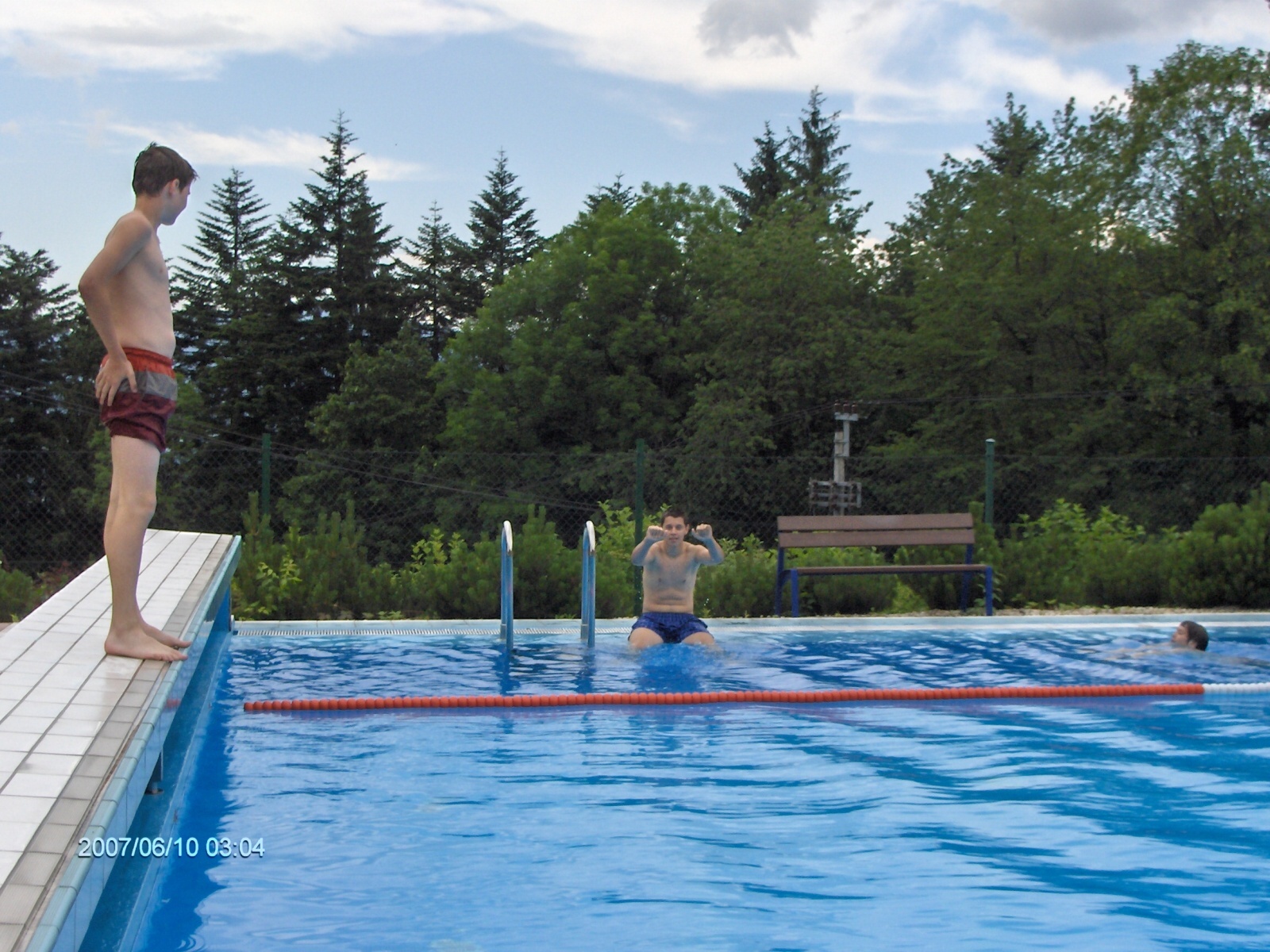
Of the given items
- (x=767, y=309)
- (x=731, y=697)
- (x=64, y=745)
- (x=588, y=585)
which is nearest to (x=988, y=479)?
(x=588, y=585)

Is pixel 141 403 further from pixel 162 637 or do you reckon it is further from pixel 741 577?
pixel 741 577

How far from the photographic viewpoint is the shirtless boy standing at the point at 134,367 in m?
4.26

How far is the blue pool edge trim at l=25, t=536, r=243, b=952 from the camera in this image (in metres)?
2.19

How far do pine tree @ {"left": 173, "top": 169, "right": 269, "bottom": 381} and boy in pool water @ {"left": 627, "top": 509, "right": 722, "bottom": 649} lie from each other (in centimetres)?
4193

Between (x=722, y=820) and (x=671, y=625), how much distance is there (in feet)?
12.5

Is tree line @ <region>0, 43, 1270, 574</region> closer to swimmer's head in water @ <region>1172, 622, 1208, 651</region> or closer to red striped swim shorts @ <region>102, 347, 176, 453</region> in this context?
swimmer's head in water @ <region>1172, 622, 1208, 651</region>

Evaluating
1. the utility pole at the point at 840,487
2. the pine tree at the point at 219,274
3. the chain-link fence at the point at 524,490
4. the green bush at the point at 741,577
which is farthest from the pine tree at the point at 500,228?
the green bush at the point at 741,577

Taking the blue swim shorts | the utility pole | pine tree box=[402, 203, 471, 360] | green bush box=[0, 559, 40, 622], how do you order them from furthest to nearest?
pine tree box=[402, 203, 471, 360] < the utility pole < green bush box=[0, 559, 40, 622] < the blue swim shorts

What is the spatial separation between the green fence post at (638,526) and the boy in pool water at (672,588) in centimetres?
197

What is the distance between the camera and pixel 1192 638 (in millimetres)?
8336

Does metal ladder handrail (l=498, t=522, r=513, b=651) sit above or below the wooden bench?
below

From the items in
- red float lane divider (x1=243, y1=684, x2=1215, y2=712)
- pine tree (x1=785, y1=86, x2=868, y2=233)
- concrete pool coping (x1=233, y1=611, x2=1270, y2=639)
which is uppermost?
pine tree (x1=785, y1=86, x2=868, y2=233)

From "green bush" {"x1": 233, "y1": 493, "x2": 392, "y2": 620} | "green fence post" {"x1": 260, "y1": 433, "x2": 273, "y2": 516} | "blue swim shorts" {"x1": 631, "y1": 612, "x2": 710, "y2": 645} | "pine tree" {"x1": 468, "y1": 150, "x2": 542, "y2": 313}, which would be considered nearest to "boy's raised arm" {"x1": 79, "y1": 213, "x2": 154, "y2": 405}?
"blue swim shorts" {"x1": 631, "y1": 612, "x2": 710, "y2": 645}

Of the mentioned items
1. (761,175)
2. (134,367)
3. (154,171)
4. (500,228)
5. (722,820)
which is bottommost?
(722,820)
